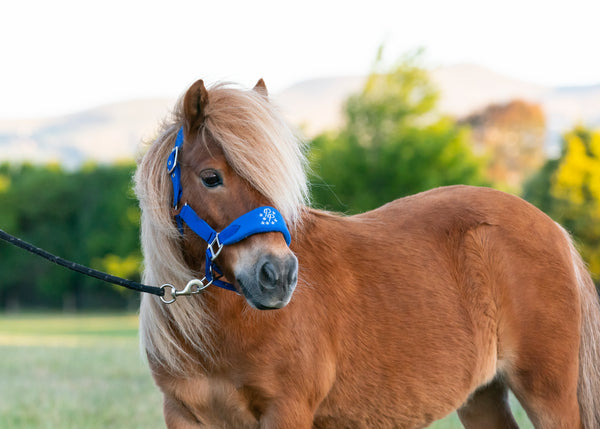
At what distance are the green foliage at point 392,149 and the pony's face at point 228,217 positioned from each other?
19.3 metres

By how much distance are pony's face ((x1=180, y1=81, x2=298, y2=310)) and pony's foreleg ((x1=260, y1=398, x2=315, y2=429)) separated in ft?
2.11

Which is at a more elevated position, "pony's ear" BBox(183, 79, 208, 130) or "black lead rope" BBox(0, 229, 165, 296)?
"pony's ear" BBox(183, 79, 208, 130)

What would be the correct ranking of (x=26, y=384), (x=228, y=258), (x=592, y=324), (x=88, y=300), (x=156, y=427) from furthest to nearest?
1. (x=88, y=300)
2. (x=26, y=384)
3. (x=156, y=427)
4. (x=592, y=324)
5. (x=228, y=258)

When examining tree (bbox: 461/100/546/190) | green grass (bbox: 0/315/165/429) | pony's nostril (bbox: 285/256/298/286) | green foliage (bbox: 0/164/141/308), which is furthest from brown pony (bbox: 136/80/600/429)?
tree (bbox: 461/100/546/190)

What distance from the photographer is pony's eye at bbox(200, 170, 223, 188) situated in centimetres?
318

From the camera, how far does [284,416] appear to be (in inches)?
130

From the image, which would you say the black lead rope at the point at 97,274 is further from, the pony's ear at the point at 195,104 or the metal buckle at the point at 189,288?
the pony's ear at the point at 195,104

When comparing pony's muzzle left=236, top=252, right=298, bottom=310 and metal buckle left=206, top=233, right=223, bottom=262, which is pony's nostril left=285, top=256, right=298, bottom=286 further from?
metal buckle left=206, top=233, right=223, bottom=262

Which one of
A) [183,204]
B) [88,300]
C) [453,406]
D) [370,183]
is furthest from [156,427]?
[88,300]

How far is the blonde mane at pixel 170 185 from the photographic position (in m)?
3.17

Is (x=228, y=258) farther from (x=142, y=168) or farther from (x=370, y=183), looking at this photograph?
(x=370, y=183)

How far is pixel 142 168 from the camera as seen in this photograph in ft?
11.5

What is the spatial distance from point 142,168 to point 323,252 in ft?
3.67

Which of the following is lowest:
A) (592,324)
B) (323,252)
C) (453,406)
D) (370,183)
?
(370,183)
